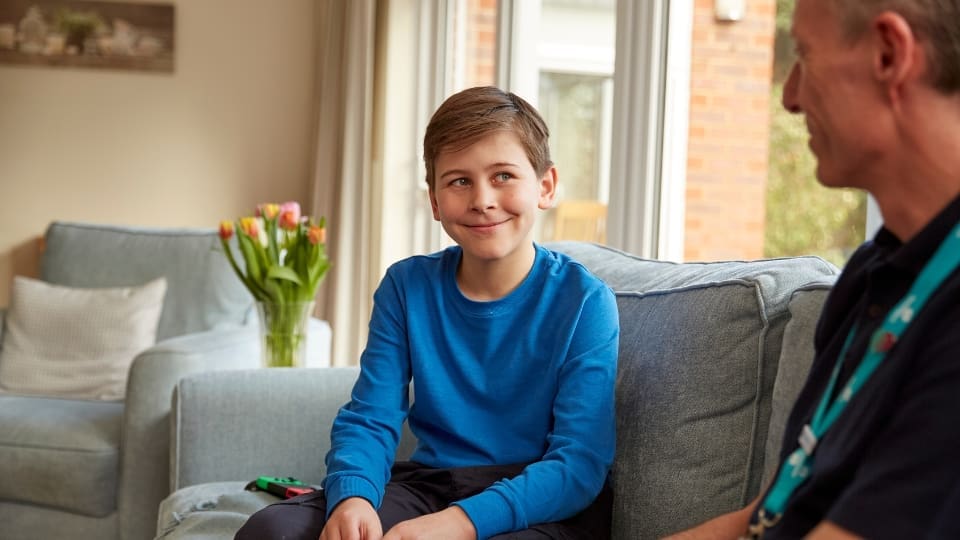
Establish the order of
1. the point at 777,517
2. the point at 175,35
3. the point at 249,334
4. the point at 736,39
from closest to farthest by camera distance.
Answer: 1. the point at 777,517
2. the point at 736,39
3. the point at 249,334
4. the point at 175,35

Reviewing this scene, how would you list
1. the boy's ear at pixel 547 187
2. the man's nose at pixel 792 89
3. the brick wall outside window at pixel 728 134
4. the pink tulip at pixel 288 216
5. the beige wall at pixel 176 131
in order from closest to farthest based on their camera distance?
1. the man's nose at pixel 792 89
2. the boy's ear at pixel 547 187
3. the brick wall outside window at pixel 728 134
4. the pink tulip at pixel 288 216
5. the beige wall at pixel 176 131

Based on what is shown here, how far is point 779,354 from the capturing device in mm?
1364

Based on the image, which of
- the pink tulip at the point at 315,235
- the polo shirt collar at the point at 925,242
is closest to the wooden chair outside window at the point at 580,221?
the pink tulip at the point at 315,235

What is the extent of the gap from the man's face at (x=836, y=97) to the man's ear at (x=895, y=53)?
10 mm

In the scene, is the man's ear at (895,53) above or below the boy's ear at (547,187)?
above

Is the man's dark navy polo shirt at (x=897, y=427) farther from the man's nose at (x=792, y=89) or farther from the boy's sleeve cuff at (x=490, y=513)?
the boy's sleeve cuff at (x=490, y=513)

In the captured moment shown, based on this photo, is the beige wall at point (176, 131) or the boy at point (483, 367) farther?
the beige wall at point (176, 131)

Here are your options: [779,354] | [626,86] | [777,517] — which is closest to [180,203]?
[626,86]

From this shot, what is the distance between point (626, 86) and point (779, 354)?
1269 millimetres

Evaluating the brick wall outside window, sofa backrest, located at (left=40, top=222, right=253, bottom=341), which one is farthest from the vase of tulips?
the brick wall outside window

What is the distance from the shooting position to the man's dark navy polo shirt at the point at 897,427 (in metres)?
0.71

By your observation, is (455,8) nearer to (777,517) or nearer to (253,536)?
(253,536)

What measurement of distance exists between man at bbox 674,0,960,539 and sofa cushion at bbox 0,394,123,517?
2208 mm

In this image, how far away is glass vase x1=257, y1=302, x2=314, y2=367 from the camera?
8.70 ft
